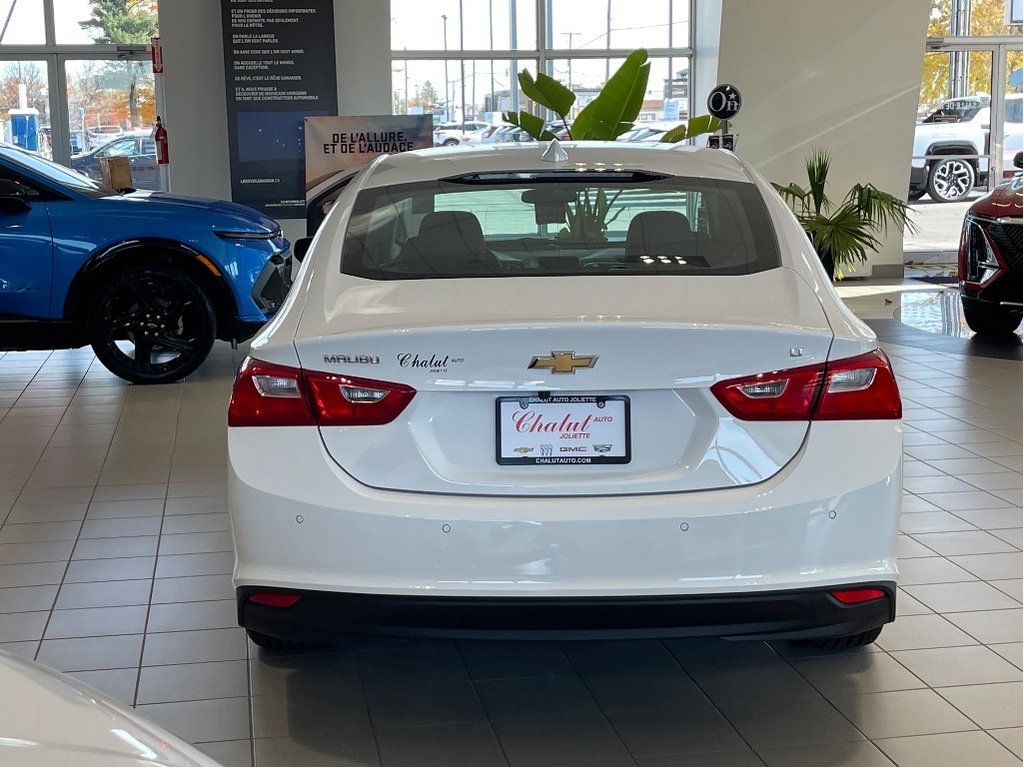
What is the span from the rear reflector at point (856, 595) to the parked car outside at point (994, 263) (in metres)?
6.80

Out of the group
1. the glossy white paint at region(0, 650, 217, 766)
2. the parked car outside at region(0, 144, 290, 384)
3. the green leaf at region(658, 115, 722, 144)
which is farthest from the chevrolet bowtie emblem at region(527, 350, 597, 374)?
the green leaf at region(658, 115, 722, 144)

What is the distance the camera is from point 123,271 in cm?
807

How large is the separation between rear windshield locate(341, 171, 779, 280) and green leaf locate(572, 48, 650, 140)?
713 cm

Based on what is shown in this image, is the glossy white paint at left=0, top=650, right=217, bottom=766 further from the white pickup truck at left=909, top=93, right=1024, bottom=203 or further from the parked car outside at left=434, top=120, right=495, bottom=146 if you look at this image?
the white pickup truck at left=909, top=93, right=1024, bottom=203

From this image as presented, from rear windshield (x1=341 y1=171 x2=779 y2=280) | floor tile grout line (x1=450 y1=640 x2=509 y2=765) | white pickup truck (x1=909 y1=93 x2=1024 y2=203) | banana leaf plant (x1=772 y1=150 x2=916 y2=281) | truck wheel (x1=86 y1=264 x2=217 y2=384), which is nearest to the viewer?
floor tile grout line (x1=450 y1=640 x2=509 y2=765)

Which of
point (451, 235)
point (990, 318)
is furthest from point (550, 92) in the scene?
point (451, 235)

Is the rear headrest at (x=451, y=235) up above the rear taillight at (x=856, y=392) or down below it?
above

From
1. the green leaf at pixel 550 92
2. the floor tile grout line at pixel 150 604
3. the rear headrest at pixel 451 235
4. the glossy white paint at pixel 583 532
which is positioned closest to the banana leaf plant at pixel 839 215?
the green leaf at pixel 550 92

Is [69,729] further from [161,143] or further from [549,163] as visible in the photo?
[161,143]

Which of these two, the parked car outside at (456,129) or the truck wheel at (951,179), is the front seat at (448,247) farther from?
the truck wheel at (951,179)

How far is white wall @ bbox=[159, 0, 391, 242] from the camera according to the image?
44.7 ft

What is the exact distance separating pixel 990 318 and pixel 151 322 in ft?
20.2

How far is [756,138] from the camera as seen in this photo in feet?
46.8

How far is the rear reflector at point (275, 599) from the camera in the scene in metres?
2.89
